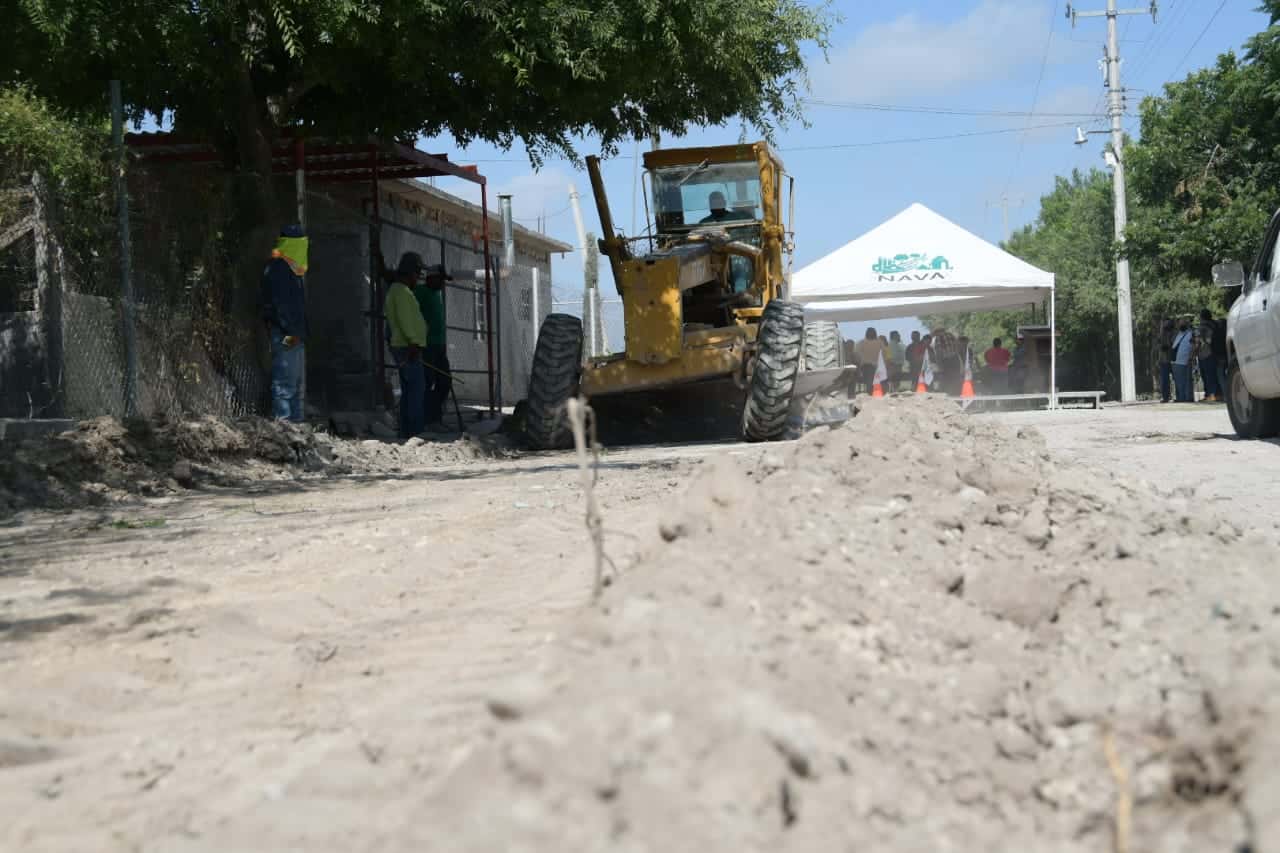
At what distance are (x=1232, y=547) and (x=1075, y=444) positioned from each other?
7945mm

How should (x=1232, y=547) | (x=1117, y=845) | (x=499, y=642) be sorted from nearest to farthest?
1. (x=1117, y=845)
2. (x=499, y=642)
3. (x=1232, y=547)

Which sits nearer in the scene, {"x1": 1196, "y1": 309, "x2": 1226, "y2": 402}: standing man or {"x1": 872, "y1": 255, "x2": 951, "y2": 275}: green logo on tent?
{"x1": 1196, "y1": 309, "x2": 1226, "y2": 402}: standing man

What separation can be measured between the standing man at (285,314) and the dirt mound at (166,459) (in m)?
0.54

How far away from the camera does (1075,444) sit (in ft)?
38.9

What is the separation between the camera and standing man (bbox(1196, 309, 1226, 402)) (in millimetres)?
20703

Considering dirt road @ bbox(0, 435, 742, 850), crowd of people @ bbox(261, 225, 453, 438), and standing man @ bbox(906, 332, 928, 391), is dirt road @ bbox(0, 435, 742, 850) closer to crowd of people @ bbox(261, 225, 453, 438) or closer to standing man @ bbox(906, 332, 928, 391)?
crowd of people @ bbox(261, 225, 453, 438)

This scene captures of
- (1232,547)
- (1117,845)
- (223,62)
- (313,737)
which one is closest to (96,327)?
(223,62)

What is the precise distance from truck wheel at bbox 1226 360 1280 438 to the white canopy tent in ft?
32.8

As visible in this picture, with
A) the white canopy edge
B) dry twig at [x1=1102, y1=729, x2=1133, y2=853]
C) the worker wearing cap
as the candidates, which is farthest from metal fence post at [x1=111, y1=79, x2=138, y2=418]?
the white canopy edge

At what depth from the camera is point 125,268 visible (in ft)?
33.5

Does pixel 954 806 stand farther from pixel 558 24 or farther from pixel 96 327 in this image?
pixel 558 24

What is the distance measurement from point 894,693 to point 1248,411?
10.1 m

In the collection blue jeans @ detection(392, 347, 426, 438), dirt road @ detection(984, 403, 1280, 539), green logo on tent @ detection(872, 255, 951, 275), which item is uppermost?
green logo on tent @ detection(872, 255, 951, 275)

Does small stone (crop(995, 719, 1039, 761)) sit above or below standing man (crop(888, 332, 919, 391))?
below
